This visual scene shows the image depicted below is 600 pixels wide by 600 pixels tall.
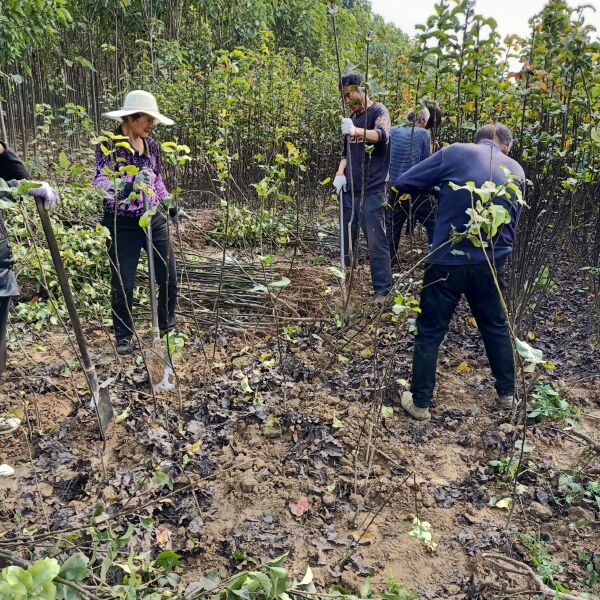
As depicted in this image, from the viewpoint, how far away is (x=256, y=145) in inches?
264

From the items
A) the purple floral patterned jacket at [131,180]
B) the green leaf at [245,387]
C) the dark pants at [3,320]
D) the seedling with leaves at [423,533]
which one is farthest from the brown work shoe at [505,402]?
the dark pants at [3,320]

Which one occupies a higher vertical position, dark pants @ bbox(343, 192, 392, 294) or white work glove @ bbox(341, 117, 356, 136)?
white work glove @ bbox(341, 117, 356, 136)

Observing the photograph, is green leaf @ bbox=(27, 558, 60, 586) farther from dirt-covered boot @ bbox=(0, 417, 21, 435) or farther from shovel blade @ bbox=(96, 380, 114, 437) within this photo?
dirt-covered boot @ bbox=(0, 417, 21, 435)

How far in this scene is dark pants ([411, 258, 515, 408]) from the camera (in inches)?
106

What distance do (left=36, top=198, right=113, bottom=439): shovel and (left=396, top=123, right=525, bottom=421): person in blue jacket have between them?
5.31 ft

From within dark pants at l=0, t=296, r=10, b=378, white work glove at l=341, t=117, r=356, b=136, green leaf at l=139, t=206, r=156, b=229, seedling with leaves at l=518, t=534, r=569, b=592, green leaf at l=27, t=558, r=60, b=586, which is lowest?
seedling with leaves at l=518, t=534, r=569, b=592

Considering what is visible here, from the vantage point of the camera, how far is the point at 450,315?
2818 millimetres

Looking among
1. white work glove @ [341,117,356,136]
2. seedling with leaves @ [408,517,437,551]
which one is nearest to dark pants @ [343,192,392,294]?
white work glove @ [341,117,356,136]

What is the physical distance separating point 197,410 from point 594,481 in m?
1.95

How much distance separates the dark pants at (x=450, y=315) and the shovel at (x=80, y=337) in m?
1.63

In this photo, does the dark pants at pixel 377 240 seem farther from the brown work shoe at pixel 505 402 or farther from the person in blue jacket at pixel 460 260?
the brown work shoe at pixel 505 402

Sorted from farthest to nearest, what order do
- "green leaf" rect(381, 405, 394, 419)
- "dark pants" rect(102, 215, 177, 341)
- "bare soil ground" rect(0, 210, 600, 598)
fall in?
1. "dark pants" rect(102, 215, 177, 341)
2. "green leaf" rect(381, 405, 394, 419)
3. "bare soil ground" rect(0, 210, 600, 598)

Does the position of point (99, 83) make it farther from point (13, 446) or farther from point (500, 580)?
point (500, 580)

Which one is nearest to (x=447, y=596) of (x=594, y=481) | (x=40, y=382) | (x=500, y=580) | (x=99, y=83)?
(x=500, y=580)
